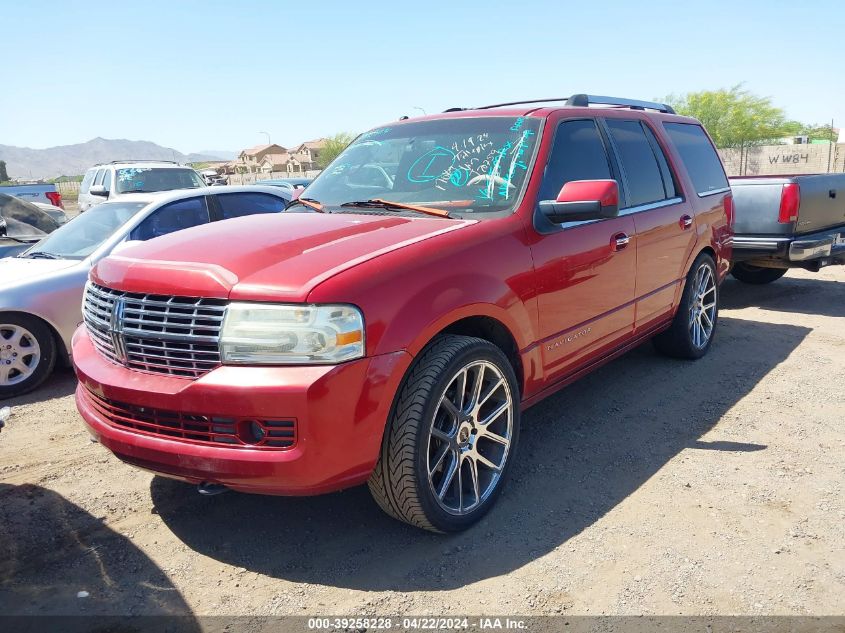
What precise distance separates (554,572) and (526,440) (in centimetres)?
138

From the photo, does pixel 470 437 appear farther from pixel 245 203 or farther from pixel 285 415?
pixel 245 203

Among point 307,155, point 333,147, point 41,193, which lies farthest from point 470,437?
point 307,155

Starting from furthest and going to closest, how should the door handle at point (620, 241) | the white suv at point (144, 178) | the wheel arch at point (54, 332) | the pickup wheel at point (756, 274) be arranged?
the white suv at point (144, 178)
the pickup wheel at point (756, 274)
the wheel arch at point (54, 332)
the door handle at point (620, 241)

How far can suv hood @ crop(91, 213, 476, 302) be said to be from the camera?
8.61ft

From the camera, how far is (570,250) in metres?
3.68

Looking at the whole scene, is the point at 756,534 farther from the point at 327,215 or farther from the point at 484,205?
the point at 327,215

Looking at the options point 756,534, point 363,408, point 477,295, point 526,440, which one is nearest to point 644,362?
point 526,440

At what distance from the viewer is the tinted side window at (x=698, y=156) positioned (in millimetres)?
5312

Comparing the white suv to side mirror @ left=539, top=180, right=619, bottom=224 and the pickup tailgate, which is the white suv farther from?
side mirror @ left=539, top=180, right=619, bottom=224

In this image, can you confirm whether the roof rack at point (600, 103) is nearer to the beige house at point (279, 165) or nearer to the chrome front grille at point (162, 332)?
the chrome front grille at point (162, 332)

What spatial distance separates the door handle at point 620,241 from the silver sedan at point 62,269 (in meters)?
4.08

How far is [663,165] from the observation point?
4.93m

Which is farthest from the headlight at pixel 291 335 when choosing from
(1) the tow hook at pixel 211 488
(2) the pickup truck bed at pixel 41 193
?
(2) the pickup truck bed at pixel 41 193

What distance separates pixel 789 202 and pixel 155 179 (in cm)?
1066
